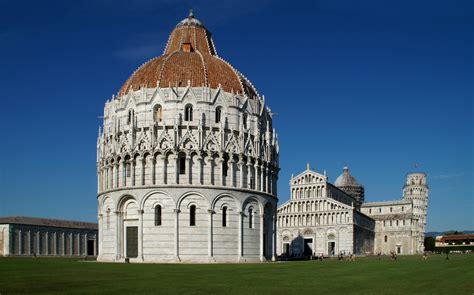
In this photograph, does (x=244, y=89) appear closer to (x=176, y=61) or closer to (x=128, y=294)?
(x=176, y=61)

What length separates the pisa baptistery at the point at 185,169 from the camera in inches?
2480

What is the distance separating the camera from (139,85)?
229ft

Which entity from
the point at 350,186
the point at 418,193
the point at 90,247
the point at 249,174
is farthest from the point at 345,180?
the point at 249,174

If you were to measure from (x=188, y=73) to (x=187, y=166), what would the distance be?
40.2 feet

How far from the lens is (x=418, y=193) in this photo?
183 meters

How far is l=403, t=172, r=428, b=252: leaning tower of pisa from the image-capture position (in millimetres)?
180000

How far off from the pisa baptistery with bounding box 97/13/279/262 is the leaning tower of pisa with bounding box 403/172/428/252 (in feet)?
390

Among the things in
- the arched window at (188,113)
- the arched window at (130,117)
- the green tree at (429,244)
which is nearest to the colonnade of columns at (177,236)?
the arched window at (130,117)

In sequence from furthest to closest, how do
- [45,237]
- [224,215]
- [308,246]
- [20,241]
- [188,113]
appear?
1. [308,246]
2. [45,237]
3. [20,241]
4. [188,113]
5. [224,215]

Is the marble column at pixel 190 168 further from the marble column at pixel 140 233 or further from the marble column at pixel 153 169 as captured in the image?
the marble column at pixel 140 233

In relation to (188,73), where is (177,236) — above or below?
below

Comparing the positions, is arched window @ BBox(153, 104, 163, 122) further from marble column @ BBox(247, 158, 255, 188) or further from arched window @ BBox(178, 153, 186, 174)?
marble column @ BBox(247, 158, 255, 188)

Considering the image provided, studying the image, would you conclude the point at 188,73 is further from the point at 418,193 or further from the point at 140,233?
the point at 418,193

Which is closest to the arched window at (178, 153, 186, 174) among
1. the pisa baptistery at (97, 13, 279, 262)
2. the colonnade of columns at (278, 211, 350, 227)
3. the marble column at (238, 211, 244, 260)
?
the pisa baptistery at (97, 13, 279, 262)
